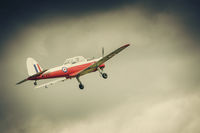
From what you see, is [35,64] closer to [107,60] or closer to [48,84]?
[48,84]

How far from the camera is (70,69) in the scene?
6059cm

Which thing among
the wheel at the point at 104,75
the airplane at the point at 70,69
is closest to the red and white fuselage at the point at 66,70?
the airplane at the point at 70,69

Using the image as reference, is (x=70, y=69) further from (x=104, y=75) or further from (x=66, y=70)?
(x=104, y=75)

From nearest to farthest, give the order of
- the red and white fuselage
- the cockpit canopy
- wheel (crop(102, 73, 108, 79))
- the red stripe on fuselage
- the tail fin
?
1. the red stripe on fuselage
2. the red and white fuselage
3. the tail fin
4. the cockpit canopy
5. wheel (crop(102, 73, 108, 79))

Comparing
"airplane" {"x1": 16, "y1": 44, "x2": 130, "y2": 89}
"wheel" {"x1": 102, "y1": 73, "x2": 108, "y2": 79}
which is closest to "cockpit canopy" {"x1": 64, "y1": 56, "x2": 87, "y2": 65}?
"airplane" {"x1": 16, "y1": 44, "x2": 130, "y2": 89}

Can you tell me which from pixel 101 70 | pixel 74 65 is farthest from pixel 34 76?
pixel 101 70

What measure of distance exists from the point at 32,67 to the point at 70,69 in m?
5.06

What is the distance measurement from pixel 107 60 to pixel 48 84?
8.84 m

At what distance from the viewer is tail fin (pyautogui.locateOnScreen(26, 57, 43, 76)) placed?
59028 mm

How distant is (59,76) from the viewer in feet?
196

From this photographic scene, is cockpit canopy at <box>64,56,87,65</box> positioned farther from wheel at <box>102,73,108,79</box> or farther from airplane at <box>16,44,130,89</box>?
wheel at <box>102,73,108,79</box>

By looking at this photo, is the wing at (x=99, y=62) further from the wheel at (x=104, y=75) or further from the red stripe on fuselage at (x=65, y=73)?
the wheel at (x=104, y=75)

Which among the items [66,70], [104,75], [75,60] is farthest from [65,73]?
[104,75]

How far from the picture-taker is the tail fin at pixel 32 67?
194ft
